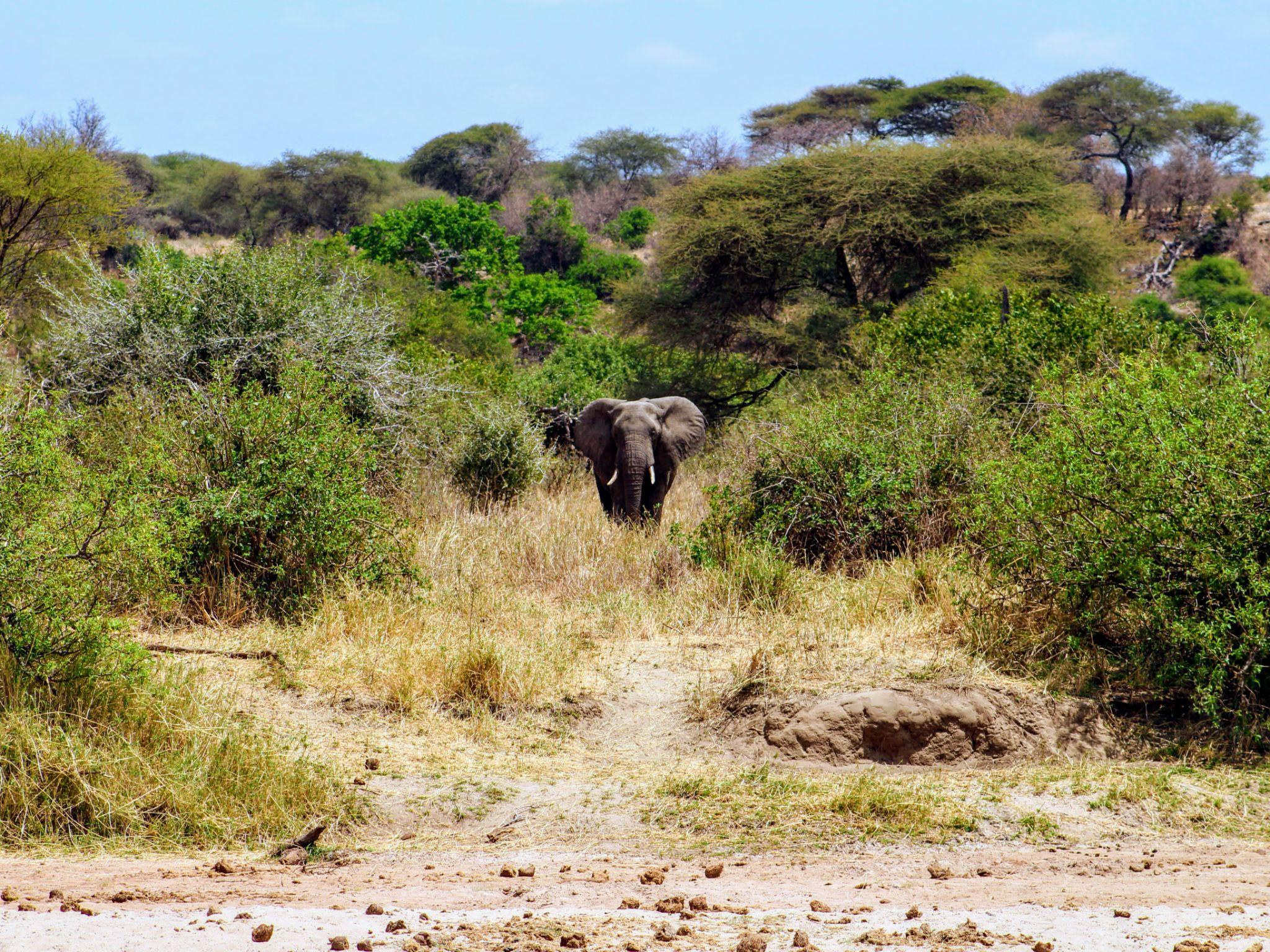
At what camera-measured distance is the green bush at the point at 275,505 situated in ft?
26.7

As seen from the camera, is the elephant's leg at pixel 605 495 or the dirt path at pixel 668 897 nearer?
the dirt path at pixel 668 897

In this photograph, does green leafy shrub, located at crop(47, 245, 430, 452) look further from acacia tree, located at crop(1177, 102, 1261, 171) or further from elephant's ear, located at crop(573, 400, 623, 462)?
acacia tree, located at crop(1177, 102, 1261, 171)

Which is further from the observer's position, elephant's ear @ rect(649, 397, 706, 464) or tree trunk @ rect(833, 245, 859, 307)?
tree trunk @ rect(833, 245, 859, 307)

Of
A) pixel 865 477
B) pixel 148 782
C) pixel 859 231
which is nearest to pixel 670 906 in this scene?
pixel 148 782

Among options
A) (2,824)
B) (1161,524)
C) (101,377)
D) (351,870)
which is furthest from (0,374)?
(1161,524)

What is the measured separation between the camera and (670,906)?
4.21 metres

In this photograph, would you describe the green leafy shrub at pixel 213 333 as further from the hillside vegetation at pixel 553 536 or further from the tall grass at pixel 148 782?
the tall grass at pixel 148 782

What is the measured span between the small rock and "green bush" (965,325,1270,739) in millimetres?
2978

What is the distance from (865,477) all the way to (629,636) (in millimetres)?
2341

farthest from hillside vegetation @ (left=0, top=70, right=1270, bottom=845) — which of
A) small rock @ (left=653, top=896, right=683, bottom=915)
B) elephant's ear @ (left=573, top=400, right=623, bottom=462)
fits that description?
small rock @ (left=653, top=896, right=683, bottom=915)

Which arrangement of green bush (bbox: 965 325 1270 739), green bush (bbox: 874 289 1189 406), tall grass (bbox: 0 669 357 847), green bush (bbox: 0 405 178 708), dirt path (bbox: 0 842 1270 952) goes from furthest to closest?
green bush (bbox: 874 289 1189 406) < green bush (bbox: 965 325 1270 739) < green bush (bbox: 0 405 178 708) < tall grass (bbox: 0 669 357 847) < dirt path (bbox: 0 842 1270 952)

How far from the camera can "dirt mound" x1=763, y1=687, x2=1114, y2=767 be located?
620 cm

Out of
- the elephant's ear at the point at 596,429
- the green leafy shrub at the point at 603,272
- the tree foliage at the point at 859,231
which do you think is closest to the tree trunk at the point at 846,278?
the tree foliage at the point at 859,231

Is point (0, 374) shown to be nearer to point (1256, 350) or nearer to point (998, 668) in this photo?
point (998, 668)
